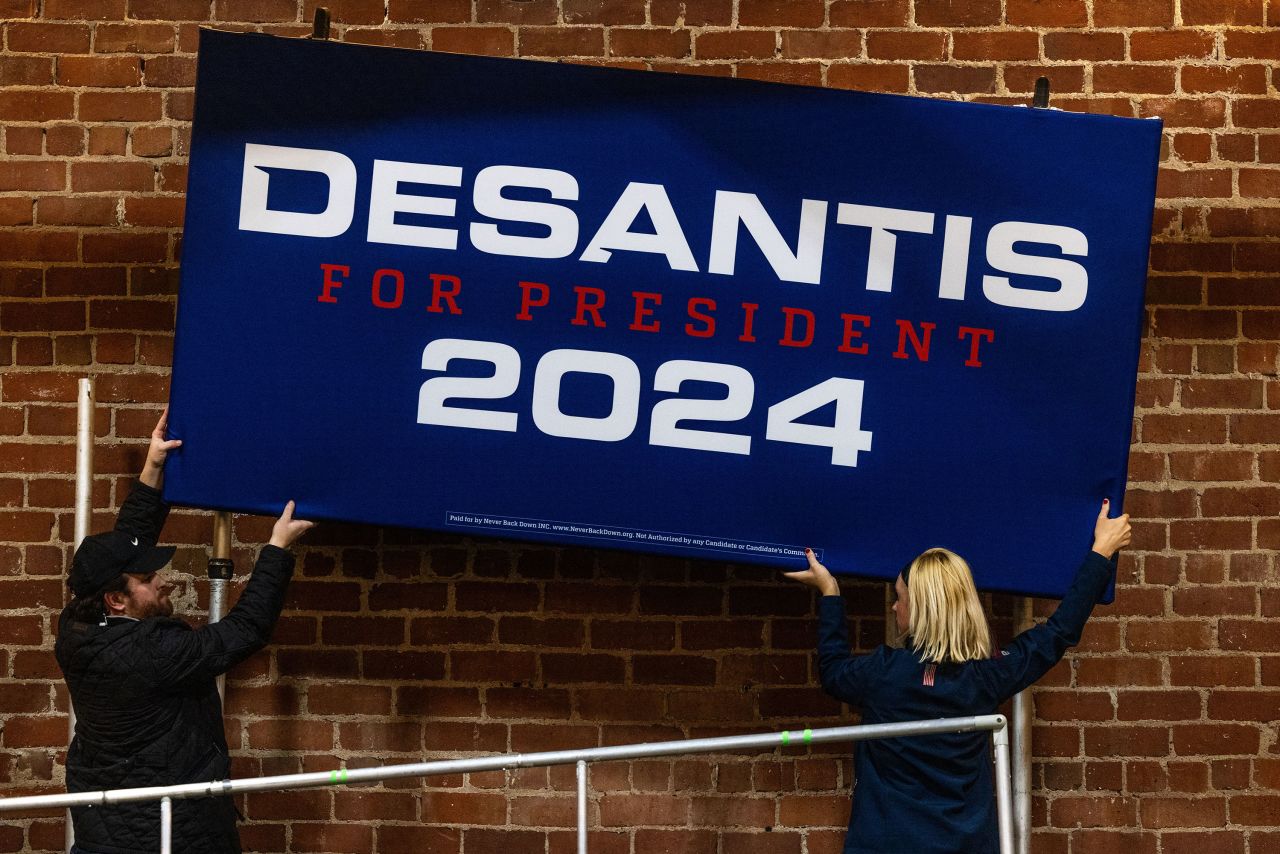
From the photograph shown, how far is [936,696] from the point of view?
2891 mm

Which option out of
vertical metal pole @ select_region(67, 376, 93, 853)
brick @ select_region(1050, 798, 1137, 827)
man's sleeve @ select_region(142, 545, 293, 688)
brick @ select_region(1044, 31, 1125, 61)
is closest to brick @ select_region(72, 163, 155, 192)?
vertical metal pole @ select_region(67, 376, 93, 853)

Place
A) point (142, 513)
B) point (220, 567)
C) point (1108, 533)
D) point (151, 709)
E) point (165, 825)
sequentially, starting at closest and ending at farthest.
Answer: point (165, 825) < point (151, 709) < point (1108, 533) < point (142, 513) < point (220, 567)

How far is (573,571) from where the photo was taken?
3.81 metres

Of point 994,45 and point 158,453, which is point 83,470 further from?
point 994,45

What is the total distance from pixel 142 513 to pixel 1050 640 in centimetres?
238

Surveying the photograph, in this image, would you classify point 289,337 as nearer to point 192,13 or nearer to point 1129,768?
point 192,13

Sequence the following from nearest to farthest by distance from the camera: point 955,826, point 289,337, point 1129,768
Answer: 1. point 955,826
2. point 289,337
3. point 1129,768

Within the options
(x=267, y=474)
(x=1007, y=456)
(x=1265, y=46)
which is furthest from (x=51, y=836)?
(x=1265, y=46)

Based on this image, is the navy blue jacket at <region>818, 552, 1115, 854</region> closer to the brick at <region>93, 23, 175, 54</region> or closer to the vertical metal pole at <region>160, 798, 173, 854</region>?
the vertical metal pole at <region>160, 798, 173, 854</region>

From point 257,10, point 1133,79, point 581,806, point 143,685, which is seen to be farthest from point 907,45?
point 143,685

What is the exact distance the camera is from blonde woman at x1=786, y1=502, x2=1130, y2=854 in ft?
9.37

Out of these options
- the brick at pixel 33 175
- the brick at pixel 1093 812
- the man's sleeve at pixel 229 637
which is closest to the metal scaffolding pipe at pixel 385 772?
the man's sleeve at pixel 229 637

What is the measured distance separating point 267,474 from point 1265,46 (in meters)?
3.23

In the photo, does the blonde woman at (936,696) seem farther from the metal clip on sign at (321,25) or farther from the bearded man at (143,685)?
the metal clip on sign at (321,25)
